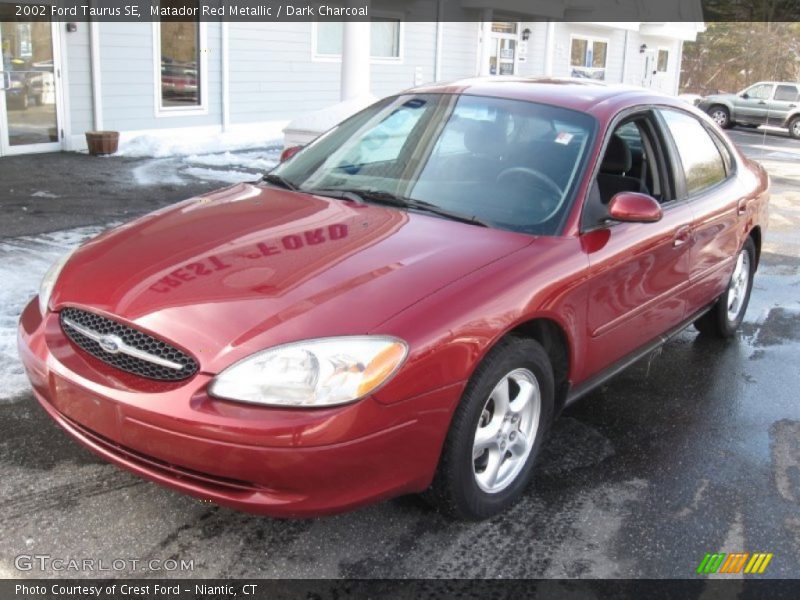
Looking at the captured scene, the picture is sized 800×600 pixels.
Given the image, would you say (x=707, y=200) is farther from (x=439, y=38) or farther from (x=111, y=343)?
(x=439, y=38)

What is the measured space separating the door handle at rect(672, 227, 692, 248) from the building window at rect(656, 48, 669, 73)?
101ft

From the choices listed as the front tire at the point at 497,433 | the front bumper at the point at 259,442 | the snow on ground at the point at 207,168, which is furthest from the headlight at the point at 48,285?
the snow on ground at the point at 207,168

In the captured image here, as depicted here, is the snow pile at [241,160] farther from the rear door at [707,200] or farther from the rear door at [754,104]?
the rear door at [754,104]

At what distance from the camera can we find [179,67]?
42.4 feet

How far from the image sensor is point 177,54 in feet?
42.1

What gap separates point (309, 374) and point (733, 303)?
3928mm

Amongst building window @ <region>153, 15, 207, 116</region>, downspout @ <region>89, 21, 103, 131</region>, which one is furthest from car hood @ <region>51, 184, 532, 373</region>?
building window @ <region>153, 15, 207, 116</region>

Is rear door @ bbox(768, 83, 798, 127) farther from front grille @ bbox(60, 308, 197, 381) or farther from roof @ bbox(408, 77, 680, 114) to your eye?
front grille @ bbox(60, 308, 197, 381)

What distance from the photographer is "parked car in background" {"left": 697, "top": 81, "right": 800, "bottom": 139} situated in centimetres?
2542

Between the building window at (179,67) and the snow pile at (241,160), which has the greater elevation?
the building window at (179,67)

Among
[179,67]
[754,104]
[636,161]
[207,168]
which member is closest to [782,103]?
[754,104]

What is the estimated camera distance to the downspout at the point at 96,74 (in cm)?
1135

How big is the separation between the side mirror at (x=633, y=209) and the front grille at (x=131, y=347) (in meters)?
1.91

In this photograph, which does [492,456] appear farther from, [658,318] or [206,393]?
[658,318]
